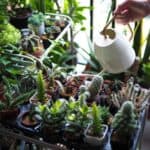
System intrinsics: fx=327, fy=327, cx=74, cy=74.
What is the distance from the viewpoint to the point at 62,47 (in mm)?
1741

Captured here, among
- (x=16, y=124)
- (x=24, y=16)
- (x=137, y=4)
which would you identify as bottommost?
(x=16, y=124)

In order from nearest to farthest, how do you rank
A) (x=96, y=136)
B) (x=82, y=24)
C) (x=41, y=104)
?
(x=96, y=136), (x=41, y=104), (x=82, y=24)

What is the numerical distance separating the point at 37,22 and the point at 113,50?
673 millimetres

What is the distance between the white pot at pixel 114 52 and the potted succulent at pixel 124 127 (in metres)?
0.14

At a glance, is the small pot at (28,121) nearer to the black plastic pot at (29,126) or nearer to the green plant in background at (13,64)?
the black plastic pot at (29,126)

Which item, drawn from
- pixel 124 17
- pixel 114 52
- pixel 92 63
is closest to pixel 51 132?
pixel 114 52

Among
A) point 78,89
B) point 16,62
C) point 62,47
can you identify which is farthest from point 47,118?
point 62,47

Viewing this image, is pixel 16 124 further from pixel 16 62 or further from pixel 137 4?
pixel 137 4

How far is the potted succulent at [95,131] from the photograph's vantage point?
3.13 ft

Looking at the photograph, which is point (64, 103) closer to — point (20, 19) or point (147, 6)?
point (147, 6)

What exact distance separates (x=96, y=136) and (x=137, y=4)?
1.45ft

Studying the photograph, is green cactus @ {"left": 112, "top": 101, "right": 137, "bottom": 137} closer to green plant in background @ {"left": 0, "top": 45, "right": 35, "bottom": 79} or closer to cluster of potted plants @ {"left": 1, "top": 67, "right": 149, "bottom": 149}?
cluster of potted plants @ {"left": 1, "top": 67, "right": 149, "bottom": 149}

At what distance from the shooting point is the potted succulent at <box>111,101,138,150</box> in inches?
37.0

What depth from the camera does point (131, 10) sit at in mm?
1063
